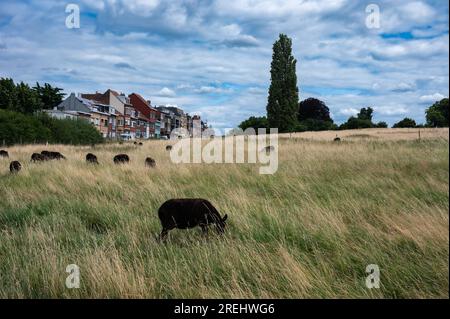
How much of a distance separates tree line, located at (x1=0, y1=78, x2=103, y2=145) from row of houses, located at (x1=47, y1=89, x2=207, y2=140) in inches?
183

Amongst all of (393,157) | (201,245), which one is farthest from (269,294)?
(393,157)

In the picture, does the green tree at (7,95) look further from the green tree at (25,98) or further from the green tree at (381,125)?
the green tree at (381,125)

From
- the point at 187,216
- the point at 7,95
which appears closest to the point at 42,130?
the point at 7,95

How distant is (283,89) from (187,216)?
52.1m

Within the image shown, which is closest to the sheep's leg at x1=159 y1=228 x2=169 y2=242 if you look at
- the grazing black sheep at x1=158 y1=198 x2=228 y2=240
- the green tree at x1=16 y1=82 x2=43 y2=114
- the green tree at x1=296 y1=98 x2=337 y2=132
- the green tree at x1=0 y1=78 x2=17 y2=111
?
the grazing black sheep at x1=158 y1=198 x2=228 y2=240

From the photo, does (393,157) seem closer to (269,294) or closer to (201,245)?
(201,245)

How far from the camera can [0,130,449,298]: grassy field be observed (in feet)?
13.0

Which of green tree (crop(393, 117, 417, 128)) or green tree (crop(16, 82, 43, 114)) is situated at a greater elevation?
green tree (crop(16, 82, 43, 114))

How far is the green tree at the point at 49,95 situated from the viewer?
70938 millimetres

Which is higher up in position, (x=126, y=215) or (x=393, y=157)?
(x=393, y=157)

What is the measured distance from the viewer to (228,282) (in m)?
4.09

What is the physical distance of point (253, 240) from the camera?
5336mm

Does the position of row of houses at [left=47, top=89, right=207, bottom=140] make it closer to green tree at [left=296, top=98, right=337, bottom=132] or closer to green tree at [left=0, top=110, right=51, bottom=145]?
green tree at [left=0, top=110, right=51, bottom=145]

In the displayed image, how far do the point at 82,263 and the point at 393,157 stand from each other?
884 cm
